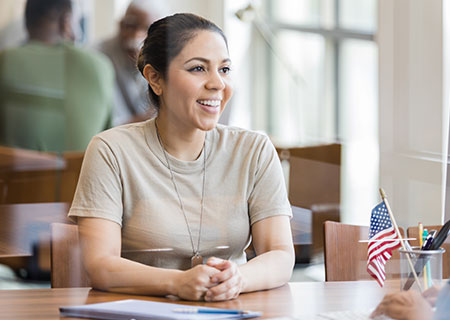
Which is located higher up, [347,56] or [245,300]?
[347,56]

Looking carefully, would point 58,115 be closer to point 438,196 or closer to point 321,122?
point 321,122

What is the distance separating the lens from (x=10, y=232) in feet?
7.91

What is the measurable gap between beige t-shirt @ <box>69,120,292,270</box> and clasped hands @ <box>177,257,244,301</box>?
206 mm

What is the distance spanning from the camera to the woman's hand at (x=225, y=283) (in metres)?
1.37

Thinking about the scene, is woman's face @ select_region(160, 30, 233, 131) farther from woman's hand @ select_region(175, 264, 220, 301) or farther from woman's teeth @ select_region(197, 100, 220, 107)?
woman's hand @ select_region(175, 264, 220, 301)

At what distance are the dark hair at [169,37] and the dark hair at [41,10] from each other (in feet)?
2.85

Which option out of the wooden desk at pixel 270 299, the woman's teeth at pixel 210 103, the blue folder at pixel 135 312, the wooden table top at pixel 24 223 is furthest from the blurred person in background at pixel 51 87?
the blue folder at pixel 135 312

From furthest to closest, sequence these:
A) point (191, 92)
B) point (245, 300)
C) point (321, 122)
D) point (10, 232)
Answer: point (321, 122) < point (10, 232) < point (191, 92) < point (245, 300)

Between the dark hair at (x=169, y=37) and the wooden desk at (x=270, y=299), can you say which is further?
the dark hair at (x=169, y=37)

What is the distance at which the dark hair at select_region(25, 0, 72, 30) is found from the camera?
8.05ft

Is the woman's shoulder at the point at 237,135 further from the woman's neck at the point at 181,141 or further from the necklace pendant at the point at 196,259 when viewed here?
the necklace pendant at the point at 196,259

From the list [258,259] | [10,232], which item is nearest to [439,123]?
[258,259]

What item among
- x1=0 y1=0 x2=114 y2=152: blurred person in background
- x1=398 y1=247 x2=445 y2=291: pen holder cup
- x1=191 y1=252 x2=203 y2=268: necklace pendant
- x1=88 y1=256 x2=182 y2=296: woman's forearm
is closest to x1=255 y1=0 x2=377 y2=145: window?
x1=0 y1=0 x2=114 y2=152: blurred person in background

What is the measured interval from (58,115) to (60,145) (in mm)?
100
